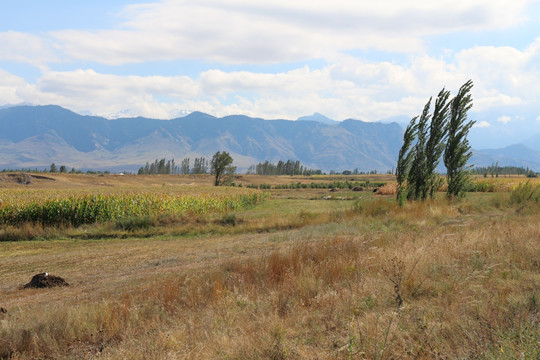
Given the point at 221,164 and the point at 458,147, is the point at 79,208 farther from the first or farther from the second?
the point at 221,164

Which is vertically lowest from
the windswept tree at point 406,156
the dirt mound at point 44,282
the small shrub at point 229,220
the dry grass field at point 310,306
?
the dirt mound at point 44,282

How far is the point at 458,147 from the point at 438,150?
104 cm

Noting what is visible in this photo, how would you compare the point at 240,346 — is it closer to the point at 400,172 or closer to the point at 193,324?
the point at 193,324

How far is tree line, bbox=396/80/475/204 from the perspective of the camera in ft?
73.5

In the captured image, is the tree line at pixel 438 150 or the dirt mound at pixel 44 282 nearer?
the dirt mound at pixel 44 282

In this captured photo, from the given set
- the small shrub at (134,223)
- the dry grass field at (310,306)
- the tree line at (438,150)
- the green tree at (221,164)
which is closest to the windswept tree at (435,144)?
the tree line at (438,150)

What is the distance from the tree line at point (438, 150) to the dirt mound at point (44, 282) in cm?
1719

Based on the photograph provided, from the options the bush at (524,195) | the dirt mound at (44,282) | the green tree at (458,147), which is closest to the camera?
the dirt mound at (44,282)

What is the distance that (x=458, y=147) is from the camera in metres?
22.5

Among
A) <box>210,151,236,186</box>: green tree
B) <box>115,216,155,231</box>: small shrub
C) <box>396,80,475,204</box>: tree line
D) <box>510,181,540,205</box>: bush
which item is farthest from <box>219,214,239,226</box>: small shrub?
<box>210,151,236,186</box>: green tree

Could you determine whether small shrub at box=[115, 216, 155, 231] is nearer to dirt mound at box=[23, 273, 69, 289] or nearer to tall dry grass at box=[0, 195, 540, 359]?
dirt mound at box=[23, 273, 69, 289]

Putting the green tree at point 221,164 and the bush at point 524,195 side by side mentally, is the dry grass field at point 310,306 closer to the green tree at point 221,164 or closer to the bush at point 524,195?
the bush at point 524,195

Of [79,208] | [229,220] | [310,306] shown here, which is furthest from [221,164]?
[310,306]

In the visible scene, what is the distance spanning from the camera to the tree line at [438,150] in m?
22.4
